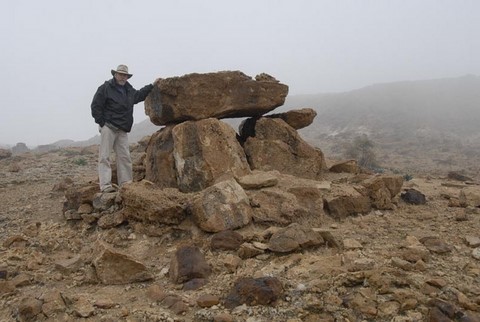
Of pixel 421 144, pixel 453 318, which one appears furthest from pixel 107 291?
pixel 421 144

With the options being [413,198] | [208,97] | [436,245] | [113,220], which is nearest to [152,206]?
[113,220]

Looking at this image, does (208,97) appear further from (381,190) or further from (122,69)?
(381,190)

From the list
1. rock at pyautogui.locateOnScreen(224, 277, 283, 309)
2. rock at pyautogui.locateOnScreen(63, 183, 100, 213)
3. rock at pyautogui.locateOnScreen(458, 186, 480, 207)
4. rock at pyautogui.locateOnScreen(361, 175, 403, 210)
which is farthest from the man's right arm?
rock at pyautogui.locateOnScreen(458, 186, 480, 207)

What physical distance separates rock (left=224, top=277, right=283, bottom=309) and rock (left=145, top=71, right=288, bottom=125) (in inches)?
170

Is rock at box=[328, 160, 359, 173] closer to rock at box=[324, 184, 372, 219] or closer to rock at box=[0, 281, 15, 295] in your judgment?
rock at box=[324, 184, 372, 219]

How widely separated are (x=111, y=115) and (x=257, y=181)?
8.74 feet

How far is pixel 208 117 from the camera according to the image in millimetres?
7945

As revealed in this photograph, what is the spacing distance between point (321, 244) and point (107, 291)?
253 centimetres

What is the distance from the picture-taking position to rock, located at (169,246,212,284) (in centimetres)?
463

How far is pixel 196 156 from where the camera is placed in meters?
7.17

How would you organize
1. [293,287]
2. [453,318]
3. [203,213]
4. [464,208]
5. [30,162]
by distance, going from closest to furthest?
1. [453,318]
2. [293,287]
3. [203,213]
4. [464,208]
5. [30,162]

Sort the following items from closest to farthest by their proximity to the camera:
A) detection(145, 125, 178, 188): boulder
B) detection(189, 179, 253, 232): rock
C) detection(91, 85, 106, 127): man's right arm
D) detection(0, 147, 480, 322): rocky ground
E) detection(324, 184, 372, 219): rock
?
detection(0, 147, 480, 322): rocky ground < detection(189, 179, 253, 232): rock < detection(324, 184, 372, 219): rock < detection(91, 85, 106, 127): man's right arm < detection(145, 125, 178, 188): boulder

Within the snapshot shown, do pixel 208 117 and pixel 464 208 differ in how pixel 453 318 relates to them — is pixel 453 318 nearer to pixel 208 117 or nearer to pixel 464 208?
pixel 464 208

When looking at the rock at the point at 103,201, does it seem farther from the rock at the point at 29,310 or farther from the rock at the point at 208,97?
the rock at the point at 29,310
